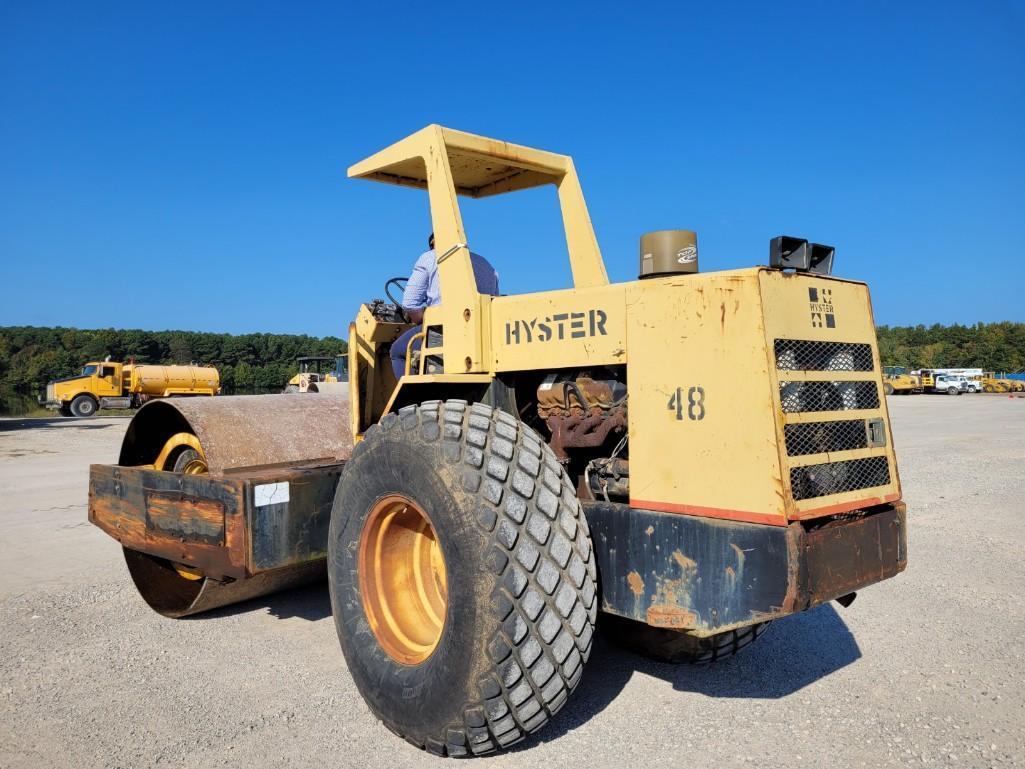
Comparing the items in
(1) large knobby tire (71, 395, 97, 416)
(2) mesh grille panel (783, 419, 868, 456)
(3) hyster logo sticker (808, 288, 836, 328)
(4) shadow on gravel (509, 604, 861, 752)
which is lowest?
(4) shadow on gravel (509, 604, 861, 752)

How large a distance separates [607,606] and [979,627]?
299cm

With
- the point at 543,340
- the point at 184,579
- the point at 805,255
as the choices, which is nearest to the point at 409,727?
the point at 543,340

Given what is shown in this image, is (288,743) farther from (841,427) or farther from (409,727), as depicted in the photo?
(841,427)

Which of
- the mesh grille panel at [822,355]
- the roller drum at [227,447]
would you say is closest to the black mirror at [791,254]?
the mesh grille panel at [822,355]

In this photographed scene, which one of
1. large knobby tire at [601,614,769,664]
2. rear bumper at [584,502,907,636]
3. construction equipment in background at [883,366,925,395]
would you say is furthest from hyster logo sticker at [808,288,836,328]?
construction equipment in background at [883,366,925,395]

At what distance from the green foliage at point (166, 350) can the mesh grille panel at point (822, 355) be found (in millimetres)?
42785

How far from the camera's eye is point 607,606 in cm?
328

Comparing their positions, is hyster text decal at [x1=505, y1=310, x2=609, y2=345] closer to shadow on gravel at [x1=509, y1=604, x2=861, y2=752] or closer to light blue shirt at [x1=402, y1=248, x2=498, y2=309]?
light blue shirt at [x1=402, y1=248, x2=498, y2=309]

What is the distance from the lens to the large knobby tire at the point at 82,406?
3441 centimetres

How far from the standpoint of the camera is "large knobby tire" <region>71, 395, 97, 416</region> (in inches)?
1355

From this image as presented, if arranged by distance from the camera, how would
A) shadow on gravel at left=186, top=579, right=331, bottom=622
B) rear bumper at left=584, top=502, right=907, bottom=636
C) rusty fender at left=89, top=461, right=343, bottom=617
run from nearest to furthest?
rear bumper at left=584, top=502, right=907, bottom=636 → rusty fender at left=89, top=461, right=343, bottom=617 → shadow on gravel at left=186, top=579, right=331, bottom=622

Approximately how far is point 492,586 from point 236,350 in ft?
208

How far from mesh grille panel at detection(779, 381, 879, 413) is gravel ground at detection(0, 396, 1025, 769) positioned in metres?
1.40

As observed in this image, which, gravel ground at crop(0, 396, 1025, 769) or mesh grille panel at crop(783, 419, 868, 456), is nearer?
mesh grille panel at crop(783, 419, 868, 456)
